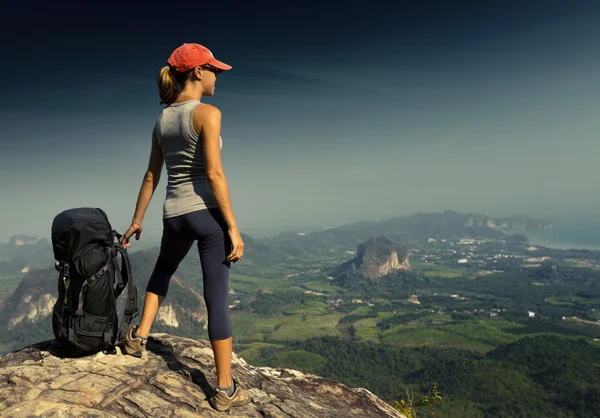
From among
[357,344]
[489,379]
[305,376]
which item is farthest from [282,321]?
[305,376]

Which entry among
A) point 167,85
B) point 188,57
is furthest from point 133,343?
point 188,57

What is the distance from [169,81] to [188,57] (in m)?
0.32

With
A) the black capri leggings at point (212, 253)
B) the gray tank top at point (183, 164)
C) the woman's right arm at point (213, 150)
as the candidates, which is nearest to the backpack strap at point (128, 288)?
the black capri leggings at point (212, 253)

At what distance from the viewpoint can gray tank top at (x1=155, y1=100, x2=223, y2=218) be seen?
380 cm

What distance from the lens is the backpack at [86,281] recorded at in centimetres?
413

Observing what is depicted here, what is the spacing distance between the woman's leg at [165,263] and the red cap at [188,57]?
1.59 m

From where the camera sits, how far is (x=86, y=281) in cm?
419

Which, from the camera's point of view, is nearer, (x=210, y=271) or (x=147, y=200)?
(x=210, y=271)

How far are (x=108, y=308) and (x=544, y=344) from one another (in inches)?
5693

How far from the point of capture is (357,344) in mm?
142375

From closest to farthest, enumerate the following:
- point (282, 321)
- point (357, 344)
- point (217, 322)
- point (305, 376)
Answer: point (217, 322) < point (305, 376) < point (357, 344) < point (282, 321)

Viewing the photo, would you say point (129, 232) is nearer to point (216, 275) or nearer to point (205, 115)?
point (216, 275)

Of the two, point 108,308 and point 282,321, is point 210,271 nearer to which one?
point 108,308

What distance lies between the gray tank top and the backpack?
981mm
